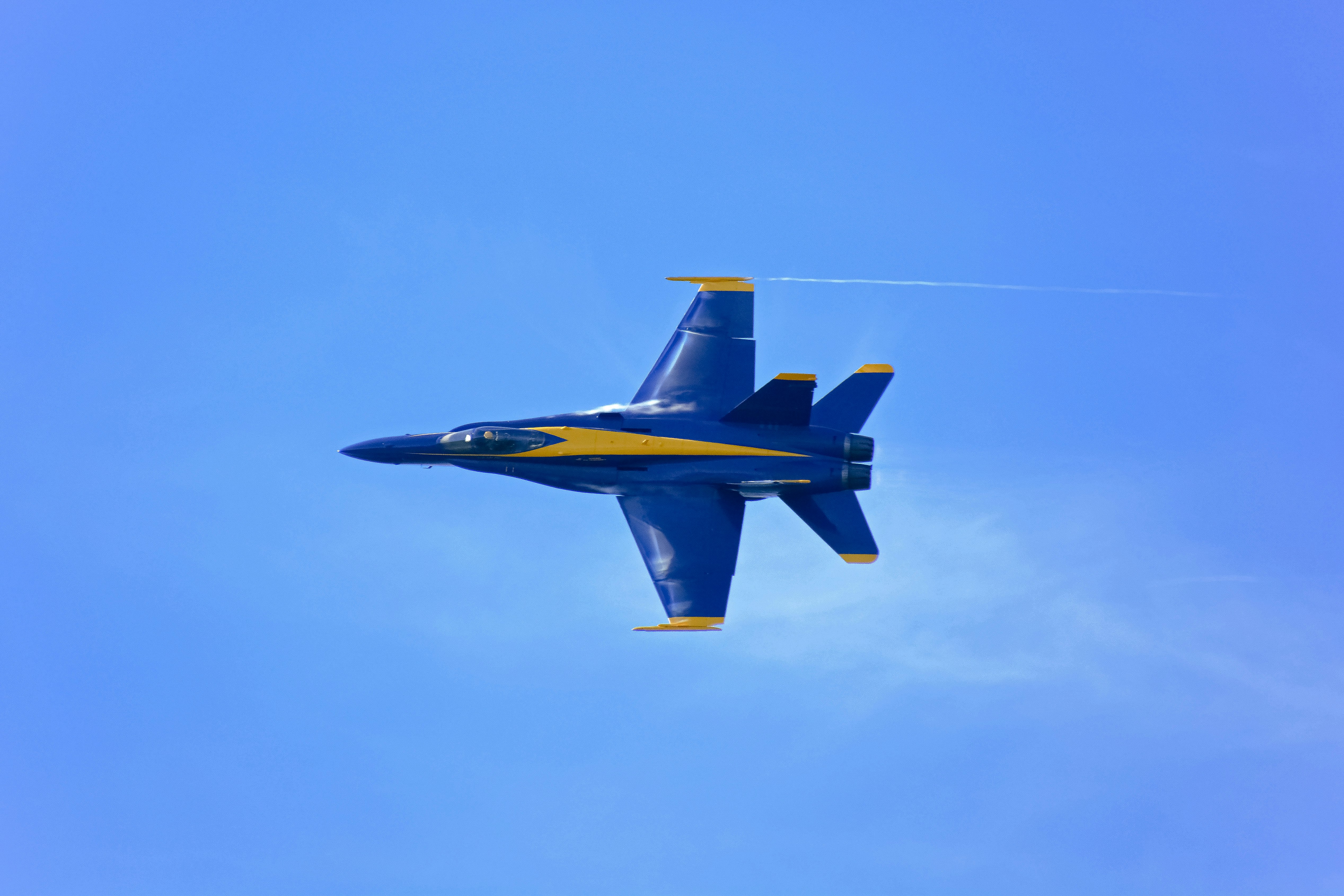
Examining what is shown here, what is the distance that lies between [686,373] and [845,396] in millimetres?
4752

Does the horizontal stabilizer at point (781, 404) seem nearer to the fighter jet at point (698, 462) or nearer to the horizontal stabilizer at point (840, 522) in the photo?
the fighter jet at point (698, 462)

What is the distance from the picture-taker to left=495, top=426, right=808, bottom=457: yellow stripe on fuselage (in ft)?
80.3

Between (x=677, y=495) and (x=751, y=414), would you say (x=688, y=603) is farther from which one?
(x=751, y=414)

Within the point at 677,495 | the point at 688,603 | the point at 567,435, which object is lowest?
the point at 688,603

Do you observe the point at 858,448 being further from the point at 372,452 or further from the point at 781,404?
the point at 372,452

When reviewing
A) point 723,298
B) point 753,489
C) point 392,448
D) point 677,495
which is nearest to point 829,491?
point 753,489

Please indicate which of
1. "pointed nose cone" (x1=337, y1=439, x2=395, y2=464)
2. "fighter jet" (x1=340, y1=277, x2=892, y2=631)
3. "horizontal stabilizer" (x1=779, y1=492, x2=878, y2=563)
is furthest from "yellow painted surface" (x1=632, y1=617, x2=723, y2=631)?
"pointed nose cone" (x1=337, y1=439, x2=395, y2=464)

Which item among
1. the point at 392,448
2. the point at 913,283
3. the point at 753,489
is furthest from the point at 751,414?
the point at 392,448

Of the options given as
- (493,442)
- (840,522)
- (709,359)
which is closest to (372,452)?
(493,442)

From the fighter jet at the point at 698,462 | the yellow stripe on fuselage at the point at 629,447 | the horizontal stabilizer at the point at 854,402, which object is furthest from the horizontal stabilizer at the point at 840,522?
the horizontal stabilizer at the point at 854,402

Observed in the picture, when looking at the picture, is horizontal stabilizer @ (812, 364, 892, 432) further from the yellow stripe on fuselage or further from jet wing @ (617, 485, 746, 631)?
jet wing @ (617, 485, 746, 631)

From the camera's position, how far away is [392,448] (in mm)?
25516

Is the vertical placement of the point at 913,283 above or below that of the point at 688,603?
above

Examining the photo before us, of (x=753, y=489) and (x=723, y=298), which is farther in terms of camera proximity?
(x=723, y=298)
